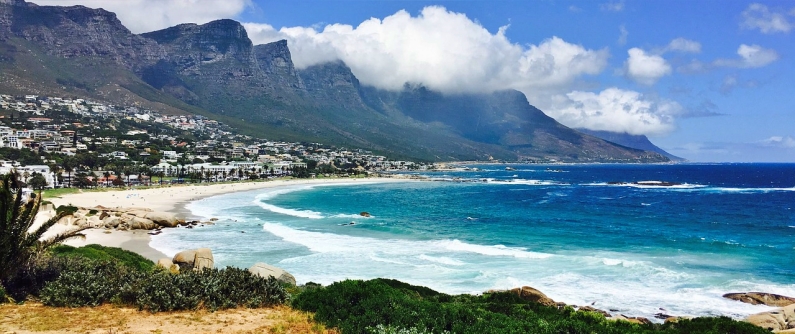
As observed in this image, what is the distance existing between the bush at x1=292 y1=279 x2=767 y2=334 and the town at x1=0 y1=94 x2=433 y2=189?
82490mm

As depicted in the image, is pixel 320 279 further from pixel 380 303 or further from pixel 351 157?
pixel 351 157

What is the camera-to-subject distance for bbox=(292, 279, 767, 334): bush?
35.3 feet

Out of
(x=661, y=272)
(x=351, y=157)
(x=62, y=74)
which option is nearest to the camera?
(x=661, y=272)

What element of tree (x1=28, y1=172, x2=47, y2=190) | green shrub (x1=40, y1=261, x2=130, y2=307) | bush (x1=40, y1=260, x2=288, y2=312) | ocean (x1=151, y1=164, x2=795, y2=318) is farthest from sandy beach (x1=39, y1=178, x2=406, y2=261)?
bush (x1=40, y1=260, x2=288, y2=312)

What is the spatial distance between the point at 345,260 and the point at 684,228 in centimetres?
3741

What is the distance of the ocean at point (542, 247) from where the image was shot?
2542 centimetres

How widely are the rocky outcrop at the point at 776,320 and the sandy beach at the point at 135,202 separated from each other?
33153 millimetres

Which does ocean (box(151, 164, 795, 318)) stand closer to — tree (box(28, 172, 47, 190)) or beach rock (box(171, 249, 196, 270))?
beach rock (box(171, 249, 196, 270))

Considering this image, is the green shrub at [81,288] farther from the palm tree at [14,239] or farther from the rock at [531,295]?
the rock at [531,295]

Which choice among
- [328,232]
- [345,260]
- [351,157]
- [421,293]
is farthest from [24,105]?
[421,293]

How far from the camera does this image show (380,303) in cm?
1216

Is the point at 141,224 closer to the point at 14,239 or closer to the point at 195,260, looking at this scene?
the point at 195,260

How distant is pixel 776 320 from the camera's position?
18.1m

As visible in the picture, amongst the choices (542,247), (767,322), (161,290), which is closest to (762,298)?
(767,322)
